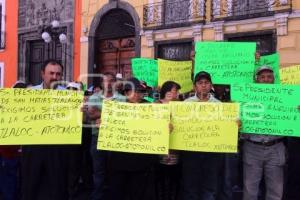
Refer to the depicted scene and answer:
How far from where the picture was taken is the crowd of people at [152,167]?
15.1ft

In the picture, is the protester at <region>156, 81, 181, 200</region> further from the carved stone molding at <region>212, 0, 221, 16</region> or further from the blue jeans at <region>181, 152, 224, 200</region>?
the carved stone molding at <region>212, 0, 221, 16</region>

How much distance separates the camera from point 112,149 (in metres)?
4.88

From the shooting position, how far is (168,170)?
18.1 ft

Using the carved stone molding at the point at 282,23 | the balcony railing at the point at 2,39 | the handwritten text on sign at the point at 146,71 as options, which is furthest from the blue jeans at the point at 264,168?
the balcony railing at the point at 2,39

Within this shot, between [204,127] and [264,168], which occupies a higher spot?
[204,127]

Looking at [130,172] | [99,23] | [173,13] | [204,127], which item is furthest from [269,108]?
[99,23]

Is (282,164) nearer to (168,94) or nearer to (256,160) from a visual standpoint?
(256,160)

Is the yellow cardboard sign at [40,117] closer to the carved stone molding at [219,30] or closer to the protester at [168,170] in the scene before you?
the protester at [168,170]

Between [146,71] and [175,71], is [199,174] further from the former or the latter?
[146,71]

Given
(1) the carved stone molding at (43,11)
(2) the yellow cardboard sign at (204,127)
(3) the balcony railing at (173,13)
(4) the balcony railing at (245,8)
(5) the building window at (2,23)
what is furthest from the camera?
(5) the building window at (2,23)

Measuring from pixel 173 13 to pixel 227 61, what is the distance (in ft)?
24.4

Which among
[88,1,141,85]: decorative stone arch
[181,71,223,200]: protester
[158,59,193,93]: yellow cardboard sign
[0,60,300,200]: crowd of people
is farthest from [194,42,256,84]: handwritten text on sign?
[88,1,141,85]: decorative stone arch

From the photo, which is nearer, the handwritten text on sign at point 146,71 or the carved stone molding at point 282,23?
the handwritten text on sign at point 146,71

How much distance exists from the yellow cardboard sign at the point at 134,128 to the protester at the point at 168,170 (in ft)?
1.49
